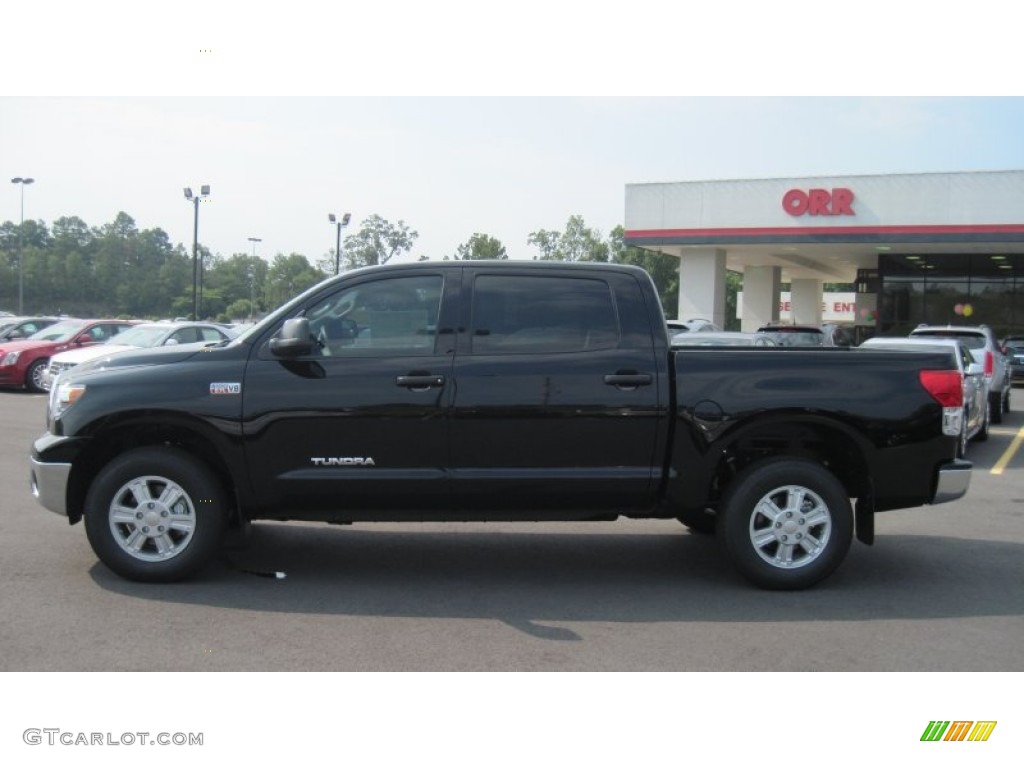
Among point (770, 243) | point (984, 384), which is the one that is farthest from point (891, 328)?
point (984, 384)

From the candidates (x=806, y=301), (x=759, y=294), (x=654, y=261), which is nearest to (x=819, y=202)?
(x=759, y=294)

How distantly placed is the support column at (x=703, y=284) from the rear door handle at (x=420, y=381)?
27.8 m

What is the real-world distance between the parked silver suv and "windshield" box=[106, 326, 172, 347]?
13478 mm

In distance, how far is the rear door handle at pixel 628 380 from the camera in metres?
6.06

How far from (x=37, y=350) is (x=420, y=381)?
54.7 ft

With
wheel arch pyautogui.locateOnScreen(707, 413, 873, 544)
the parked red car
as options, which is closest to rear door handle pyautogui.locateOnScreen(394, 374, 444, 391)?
wheel arch pyautogui.locateOnScreen(707, 413, 873, 544)

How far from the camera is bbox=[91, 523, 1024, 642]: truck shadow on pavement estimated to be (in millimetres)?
5789

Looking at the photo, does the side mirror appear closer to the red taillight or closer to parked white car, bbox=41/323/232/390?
the red taillight

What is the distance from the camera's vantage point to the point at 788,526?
6.16 metres

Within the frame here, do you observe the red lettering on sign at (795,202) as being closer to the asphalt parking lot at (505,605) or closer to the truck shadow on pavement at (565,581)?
the asphalt parking lot at (505,605)

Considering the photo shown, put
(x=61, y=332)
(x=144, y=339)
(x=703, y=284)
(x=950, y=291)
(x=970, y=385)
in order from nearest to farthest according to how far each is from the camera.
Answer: (x=970, y=385), (x=144, y=339), (x=61, y=332), (x=703, y=284), (x=950, y=291)

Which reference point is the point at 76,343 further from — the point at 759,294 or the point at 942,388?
the point at 759,294

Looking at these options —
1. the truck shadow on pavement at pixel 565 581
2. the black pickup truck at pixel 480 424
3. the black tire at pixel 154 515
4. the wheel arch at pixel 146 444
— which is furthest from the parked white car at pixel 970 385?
the black tire at pixel 154 515

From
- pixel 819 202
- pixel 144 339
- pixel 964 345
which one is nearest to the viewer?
pixel 964 345
